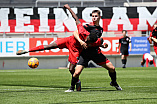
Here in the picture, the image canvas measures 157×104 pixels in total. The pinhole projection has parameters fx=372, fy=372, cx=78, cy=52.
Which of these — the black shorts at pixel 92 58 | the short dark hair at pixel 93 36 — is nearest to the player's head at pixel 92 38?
the short dark hair at pixel 93 36

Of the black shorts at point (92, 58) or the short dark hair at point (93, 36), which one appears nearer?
the short dark hair at point (93, 36)

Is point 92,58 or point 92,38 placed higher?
point 92,38

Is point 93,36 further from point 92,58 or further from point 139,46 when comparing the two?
point 139,46

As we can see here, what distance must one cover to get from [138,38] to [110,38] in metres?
1.97

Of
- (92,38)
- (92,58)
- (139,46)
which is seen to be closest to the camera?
(92,38)

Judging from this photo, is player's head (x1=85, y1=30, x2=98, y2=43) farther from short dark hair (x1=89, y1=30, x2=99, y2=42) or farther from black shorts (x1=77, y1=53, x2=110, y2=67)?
black shorts (x1=77, y1=53, x2=110, y2=67)

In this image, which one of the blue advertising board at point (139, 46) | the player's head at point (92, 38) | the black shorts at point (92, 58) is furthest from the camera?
the blue advertising board at point (139, 46)

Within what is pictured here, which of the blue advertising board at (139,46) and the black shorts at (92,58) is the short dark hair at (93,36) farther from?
the blue advertising board at (139,46)

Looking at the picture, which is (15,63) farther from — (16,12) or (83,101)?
(83,101)

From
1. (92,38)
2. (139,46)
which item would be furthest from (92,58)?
(139,46)

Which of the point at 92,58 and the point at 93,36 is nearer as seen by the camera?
the point at 93,36

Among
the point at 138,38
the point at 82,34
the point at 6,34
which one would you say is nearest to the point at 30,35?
the point at 6,34

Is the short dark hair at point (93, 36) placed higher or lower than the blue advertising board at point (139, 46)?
higher

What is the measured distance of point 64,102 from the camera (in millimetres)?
5445
